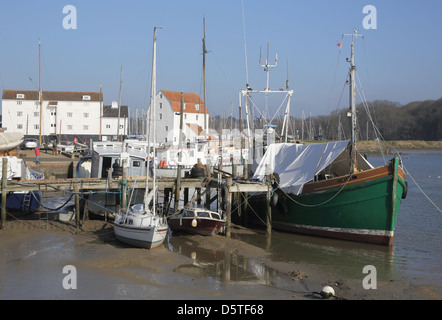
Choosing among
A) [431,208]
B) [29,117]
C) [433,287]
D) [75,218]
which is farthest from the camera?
[29,117]

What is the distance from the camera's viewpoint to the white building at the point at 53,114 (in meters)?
73.2

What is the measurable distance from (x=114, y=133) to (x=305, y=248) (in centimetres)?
6088

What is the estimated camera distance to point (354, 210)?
68.3 ft

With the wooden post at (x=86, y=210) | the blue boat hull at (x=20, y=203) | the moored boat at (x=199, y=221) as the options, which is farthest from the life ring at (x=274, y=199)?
the blue boat hull at (x=20, y=203)

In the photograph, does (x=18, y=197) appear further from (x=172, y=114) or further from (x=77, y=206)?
(x=172, y=114)

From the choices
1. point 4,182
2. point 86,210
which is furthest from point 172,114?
point 4,182

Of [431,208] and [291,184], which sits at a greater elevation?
[291,184]

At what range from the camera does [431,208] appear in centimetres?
3297

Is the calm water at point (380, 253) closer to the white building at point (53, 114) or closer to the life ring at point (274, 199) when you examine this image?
the life ring at point (274, 199)

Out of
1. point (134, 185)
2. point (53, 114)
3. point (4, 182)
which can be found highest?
point (53, 114)

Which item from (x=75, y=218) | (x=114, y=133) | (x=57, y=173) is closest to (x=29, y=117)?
(x=114, y=133)

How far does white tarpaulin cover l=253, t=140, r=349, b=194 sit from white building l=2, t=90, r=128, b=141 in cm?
5173

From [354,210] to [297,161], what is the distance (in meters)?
4.25
